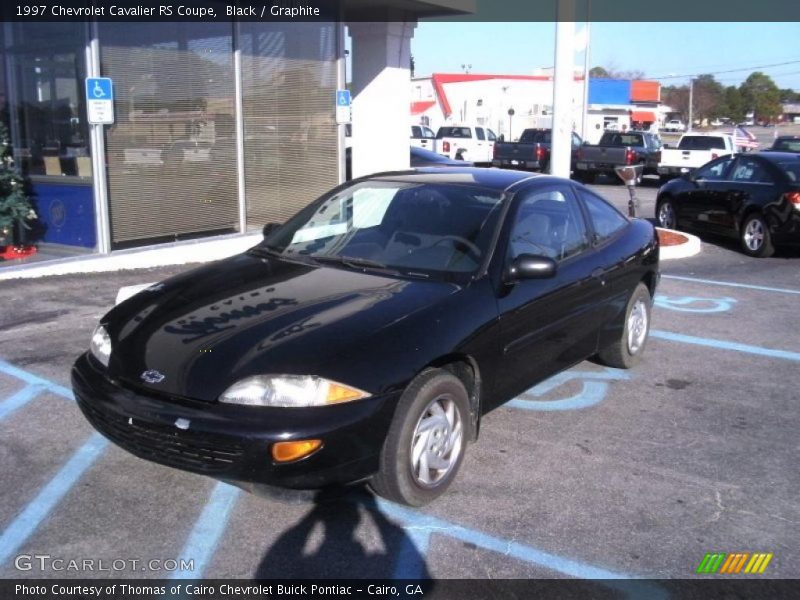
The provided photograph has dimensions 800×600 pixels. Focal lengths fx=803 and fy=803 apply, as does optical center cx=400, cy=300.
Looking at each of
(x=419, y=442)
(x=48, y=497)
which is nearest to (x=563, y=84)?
(x=419, y=442)

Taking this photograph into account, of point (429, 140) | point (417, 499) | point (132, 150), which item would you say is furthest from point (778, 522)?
point (429, 140)

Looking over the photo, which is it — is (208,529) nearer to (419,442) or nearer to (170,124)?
(419,442)

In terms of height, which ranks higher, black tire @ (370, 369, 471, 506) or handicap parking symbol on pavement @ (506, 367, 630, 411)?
black tire @ (370, 369, 471, 506)

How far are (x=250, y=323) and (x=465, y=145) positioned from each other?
2721cm

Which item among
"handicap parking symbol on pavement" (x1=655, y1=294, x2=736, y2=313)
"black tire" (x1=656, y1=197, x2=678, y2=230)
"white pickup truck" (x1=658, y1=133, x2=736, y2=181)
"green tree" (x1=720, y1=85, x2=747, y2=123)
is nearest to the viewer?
"handicap parking symbol on pavement" (x1=655, y1=294, x2=736, y2=313)

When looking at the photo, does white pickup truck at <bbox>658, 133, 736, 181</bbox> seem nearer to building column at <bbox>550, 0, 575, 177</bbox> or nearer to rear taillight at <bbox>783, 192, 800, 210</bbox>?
rear taillight at <bbox>783, 192, 800, 210</bbox>

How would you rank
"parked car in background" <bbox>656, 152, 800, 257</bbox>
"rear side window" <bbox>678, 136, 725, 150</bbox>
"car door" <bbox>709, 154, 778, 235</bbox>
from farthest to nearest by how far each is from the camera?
"rear side window" <bbox>678, 136, 725, 150</bbox>, "car door" <bbox>709, 154, 778, 235</bbox>, "parked car in background" <bbox>656, 152, 800, 257</bbox>

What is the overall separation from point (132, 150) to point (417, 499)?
6.63 metres

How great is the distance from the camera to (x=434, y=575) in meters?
3.26

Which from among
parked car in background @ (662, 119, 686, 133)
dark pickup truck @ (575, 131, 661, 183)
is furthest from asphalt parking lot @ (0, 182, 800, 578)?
parked car in background @ (662, 119, 686, 133)

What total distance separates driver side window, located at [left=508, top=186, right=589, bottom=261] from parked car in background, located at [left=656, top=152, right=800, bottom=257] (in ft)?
23.1

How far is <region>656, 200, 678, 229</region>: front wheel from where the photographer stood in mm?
13484

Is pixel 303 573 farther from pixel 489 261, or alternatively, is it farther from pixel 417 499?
pixel 489 261

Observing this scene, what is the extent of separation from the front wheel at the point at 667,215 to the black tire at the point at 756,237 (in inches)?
68.7
